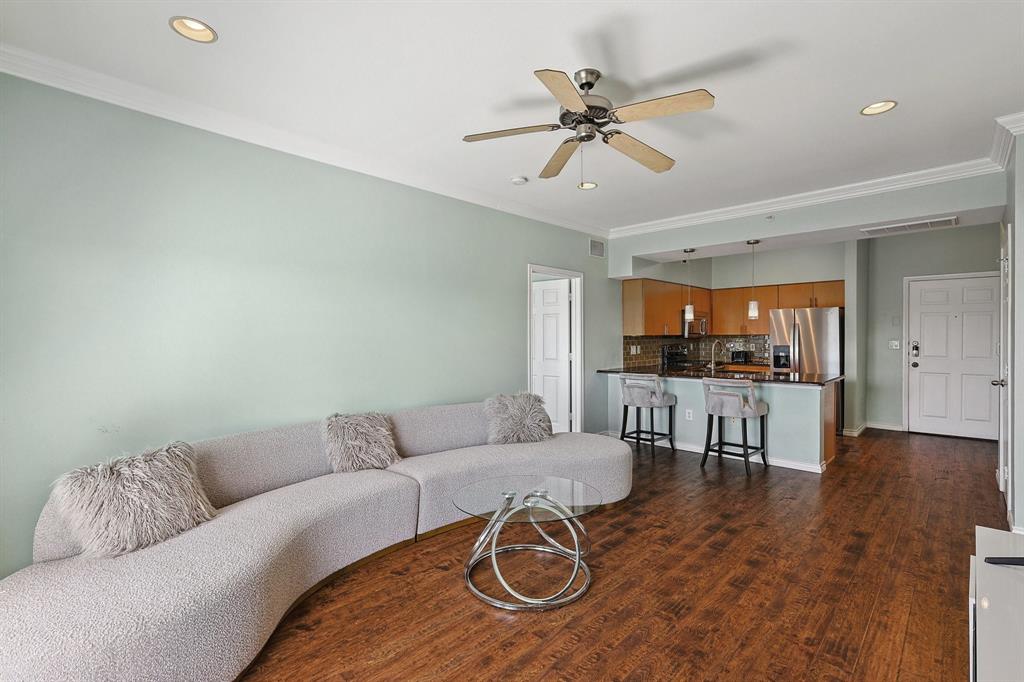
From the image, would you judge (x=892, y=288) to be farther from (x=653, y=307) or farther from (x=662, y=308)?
(x=653, y=307)

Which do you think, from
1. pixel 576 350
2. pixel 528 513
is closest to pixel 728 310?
pixel 576 350

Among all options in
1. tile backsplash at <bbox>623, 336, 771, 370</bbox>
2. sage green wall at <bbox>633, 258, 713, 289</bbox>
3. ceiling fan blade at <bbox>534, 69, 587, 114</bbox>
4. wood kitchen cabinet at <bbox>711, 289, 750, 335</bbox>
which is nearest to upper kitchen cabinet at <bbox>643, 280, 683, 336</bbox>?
sage green wall at <bbox>633, 258, 713, 289</bbox>

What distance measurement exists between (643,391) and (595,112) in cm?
364

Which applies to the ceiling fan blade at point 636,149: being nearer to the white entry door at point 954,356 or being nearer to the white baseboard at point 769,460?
the white baseboard at point 769,460

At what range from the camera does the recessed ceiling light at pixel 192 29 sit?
84.2 inches

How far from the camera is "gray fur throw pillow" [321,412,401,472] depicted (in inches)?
130

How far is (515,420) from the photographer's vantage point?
4238 millimetres

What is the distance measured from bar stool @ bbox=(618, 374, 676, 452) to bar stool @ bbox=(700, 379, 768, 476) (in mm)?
464

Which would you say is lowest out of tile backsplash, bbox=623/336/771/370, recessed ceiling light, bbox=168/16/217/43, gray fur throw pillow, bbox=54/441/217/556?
gray fur throw pillow, bbox=54/441/217/556

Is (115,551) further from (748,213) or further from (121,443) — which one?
(748,213)

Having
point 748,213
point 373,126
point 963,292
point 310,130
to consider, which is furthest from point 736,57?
point 963,292

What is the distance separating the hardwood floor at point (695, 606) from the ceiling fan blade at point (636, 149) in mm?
2293

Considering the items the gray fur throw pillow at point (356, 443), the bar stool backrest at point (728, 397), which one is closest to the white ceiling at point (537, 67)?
the gray fur throw pillow at point (356, 443)

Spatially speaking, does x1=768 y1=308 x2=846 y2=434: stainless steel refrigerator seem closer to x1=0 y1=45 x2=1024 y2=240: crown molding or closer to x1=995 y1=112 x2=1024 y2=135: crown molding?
x1=0 y1=45 x2=1024 y2=240: crown molding
